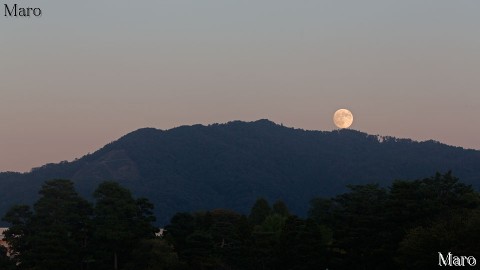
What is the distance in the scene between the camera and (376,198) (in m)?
72.0

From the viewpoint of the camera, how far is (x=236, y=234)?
271 feet

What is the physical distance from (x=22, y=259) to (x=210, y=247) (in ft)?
65.8

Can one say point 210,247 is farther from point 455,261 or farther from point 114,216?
point 455,261

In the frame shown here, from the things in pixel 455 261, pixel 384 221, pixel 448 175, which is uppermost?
pixel 448 175

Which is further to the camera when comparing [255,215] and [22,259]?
[255,215]

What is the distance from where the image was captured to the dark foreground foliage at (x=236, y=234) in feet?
210

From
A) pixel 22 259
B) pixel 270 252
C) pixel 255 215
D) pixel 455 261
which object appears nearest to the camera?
pixel 455 261

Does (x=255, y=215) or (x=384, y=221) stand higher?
(x=255, y=215)

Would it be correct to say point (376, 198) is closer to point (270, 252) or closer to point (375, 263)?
point (375, 263)

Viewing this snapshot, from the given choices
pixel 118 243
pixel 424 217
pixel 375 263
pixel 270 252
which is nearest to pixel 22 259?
pixel 118 243

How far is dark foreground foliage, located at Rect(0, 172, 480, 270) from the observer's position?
63.9 m

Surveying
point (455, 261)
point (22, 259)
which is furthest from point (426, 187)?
point (22, 259)

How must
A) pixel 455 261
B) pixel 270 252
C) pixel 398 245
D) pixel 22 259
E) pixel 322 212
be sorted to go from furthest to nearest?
pixel 322 212 < pixel 270 252 < pixel 22 259 < pixel 398 245 < pixel 455 261

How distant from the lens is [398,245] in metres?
63.2
